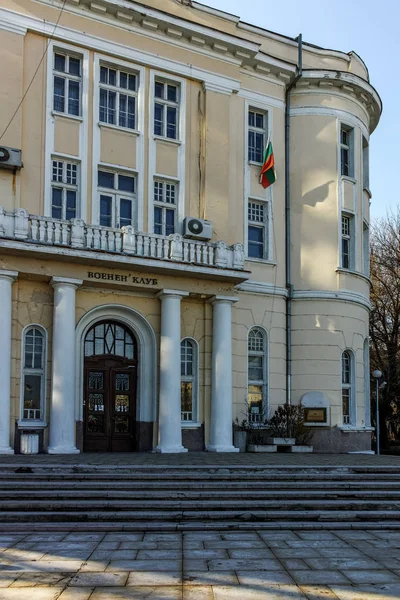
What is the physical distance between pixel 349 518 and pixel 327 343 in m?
11.3

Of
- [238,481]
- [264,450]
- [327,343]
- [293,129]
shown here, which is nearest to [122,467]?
[238,481]

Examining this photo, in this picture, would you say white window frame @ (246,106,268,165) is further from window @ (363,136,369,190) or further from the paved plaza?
the paved plaza

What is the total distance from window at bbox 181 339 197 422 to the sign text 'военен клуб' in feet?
7.68

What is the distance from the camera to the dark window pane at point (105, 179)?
20156mm

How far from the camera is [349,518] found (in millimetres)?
11750

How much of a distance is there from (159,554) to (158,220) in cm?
1294

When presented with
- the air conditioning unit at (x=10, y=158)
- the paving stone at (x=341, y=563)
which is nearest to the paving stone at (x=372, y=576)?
the paving stone at (x=341, y=563)

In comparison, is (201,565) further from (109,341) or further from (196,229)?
(196,229)

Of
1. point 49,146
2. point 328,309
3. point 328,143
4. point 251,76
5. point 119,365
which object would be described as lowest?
point 119,365

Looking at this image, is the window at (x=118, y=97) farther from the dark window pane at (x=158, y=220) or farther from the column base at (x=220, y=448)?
the column base at (x=220, y=448)

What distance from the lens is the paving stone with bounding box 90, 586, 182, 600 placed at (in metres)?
7.17

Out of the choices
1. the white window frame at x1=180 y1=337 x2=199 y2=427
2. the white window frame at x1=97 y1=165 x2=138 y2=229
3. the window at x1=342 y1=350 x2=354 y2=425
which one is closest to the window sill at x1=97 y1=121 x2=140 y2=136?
the white window frame at x1=97 y1=165 x2=138 y2=229

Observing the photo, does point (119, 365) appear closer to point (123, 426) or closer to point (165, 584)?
point (123, 426)

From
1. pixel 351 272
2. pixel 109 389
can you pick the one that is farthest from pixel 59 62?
pixel 351 272
